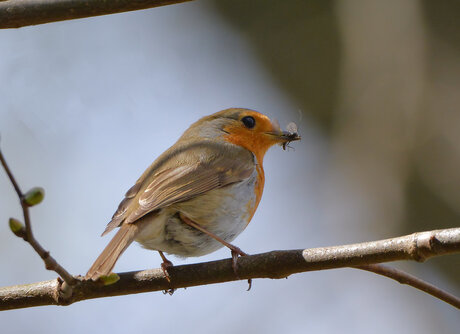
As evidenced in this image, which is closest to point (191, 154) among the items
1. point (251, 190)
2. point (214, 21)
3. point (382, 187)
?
point (251, 190)

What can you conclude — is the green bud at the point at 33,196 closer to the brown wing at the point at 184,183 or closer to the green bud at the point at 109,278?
the green bud at the point at 109,278

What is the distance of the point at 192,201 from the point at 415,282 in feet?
5.54

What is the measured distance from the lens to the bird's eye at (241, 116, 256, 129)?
5184mm

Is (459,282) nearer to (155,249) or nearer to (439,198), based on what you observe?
(439,198)

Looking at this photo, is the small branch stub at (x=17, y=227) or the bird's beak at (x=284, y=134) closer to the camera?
the small branch stub at (x=17, y=227)

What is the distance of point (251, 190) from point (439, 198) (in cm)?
260

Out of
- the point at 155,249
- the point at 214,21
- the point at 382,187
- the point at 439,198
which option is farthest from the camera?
the point at 214,21

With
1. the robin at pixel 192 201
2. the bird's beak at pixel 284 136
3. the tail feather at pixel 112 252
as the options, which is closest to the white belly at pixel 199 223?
the robin at pixel 192 201

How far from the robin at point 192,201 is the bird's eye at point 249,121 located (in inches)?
11.0

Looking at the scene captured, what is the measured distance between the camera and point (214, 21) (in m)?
8.16

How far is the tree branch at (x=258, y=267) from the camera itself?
2.51m

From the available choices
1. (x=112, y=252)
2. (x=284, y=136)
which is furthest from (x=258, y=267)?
(x=284, y=136)

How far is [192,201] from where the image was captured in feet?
13.3

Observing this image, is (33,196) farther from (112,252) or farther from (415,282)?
(415,282)
